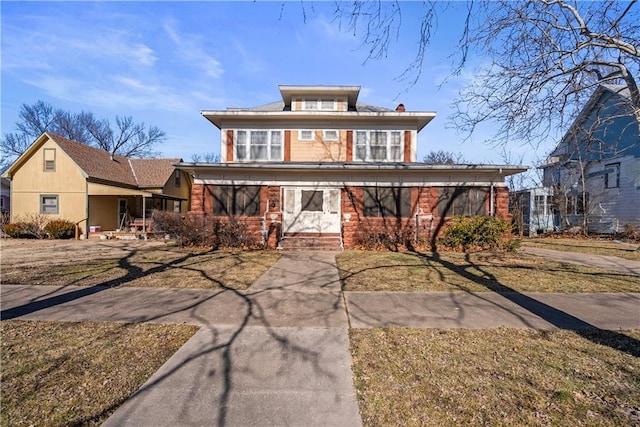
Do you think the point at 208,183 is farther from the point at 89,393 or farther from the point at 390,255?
the point at 89,393

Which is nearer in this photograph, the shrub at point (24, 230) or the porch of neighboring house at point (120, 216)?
the shrub at point (24, 230)

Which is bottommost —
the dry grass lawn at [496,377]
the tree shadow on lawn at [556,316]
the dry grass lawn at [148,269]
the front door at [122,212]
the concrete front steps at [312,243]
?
the dry grass lawn at [496,377]

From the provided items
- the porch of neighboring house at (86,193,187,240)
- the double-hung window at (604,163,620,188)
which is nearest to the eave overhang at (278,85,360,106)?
the porch of neighboring house at (86,193,187,240)

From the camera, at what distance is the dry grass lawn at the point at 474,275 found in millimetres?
6527

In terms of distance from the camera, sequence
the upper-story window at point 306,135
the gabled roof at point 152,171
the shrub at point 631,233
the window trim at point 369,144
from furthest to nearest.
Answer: the gabled roof at point 152,171
the shrub at point 631,233
the upper-story window at point 306,135
the window trim at point 369,144

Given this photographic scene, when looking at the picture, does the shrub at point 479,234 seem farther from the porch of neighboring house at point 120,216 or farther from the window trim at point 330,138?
the porch of neighboring house at point 120,216

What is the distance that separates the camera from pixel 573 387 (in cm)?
286

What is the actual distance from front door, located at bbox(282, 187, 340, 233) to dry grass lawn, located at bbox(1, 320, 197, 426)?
9.73 metres

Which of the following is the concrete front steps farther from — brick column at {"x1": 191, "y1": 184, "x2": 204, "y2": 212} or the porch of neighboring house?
the porch of neighboring house

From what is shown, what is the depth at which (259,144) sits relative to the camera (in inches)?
614

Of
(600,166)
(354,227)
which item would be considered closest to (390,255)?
(354,227)

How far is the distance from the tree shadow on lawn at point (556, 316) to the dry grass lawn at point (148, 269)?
505 cm

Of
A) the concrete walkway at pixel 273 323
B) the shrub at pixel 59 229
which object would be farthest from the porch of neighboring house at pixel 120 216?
the concrete walkway at pixel 273 323

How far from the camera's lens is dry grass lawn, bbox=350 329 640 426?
97.7 inches
